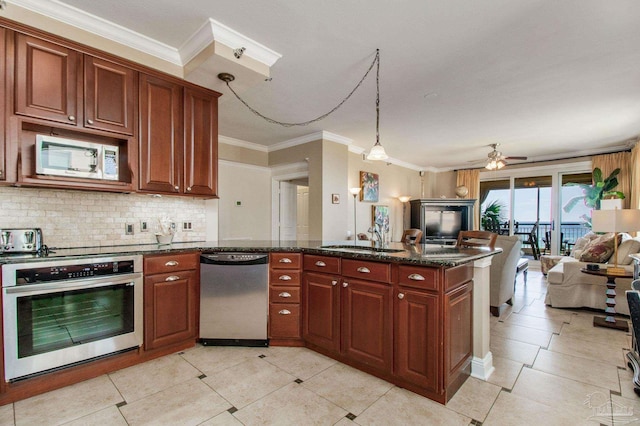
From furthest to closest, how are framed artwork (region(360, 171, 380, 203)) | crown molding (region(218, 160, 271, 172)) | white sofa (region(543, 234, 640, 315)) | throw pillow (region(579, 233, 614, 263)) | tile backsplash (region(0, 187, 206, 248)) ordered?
framed artwork (region(360, 171, 380, 203)), crown molding (region(218, 160, 271, 172)), throw pillow (region(579, 233, 614, 263)), white sofa (region(543, 234, 640, 315)), tile backsplash (region(0, 187, 206, 248))

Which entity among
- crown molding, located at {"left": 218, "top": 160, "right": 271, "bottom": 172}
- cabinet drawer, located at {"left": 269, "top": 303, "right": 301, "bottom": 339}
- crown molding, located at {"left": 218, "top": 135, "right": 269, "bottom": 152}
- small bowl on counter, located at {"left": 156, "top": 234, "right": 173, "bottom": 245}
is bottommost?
cabinet drawer, located at {"left": 269, "top": 303, "right": 301, "bottom": 339}

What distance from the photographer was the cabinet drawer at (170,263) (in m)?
2.47

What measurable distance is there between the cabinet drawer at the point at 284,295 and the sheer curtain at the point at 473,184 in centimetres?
649

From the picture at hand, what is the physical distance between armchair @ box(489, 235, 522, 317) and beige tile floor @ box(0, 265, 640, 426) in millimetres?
877

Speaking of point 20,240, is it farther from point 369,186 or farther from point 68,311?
point 369,186

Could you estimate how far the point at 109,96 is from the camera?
2.49 meters

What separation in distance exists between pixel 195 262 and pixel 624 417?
3.25m

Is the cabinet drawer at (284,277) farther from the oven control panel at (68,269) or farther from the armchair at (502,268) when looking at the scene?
the armchair at (502,268)

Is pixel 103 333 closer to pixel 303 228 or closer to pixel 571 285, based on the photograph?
pixel 303 228

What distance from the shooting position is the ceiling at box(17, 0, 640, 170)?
2141 millimetres

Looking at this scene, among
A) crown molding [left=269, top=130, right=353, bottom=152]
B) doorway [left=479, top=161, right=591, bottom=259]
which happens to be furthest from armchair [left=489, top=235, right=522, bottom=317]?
doorway [left=479, top=161, right=591, bottom=259]

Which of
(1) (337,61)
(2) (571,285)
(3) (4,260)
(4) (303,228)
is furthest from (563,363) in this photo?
(4) (303,228)

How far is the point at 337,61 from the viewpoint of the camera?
282 cm

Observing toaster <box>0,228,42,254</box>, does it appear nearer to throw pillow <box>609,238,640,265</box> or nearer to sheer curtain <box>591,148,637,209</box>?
throw pillow <box>609,238,640,265</box>
